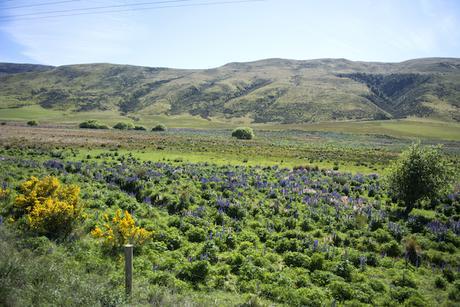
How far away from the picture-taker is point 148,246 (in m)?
11.8

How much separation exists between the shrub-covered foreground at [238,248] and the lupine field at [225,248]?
5cm

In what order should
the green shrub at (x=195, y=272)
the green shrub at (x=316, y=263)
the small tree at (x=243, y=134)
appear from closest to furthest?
the green shrub at (x=195, y=272) → the green shrub at (x=316, y=263) → the small tree at (x=243, y=134)

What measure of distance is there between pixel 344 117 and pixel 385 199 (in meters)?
159

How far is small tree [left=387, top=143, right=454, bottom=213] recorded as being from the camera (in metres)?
Answer: 18.4

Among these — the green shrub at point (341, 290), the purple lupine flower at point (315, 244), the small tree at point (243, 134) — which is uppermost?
the small tree at point (243, 134)

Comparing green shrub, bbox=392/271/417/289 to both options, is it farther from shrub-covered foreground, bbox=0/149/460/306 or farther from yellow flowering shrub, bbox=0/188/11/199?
yellow flowering shrub, bbox=0/188/11/199

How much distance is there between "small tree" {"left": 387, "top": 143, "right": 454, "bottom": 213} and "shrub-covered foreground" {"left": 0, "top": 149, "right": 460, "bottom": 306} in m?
1.44

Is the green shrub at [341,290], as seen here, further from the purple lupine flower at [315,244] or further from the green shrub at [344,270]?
the purple lupine flower at [315,244]

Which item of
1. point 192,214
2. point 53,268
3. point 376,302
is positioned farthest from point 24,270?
point 376,302

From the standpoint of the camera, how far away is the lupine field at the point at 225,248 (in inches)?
340

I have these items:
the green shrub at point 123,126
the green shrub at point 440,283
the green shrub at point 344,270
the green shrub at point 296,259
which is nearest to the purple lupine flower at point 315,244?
the green shrub at point 296,259

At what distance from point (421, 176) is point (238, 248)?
1338cm

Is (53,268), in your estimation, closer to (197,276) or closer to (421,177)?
(197,276)

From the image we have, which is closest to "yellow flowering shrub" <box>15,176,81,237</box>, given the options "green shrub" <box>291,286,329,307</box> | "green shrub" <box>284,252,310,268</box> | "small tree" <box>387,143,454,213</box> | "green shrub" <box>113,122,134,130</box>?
"green shrub" <box>284,252,310,268</box>
